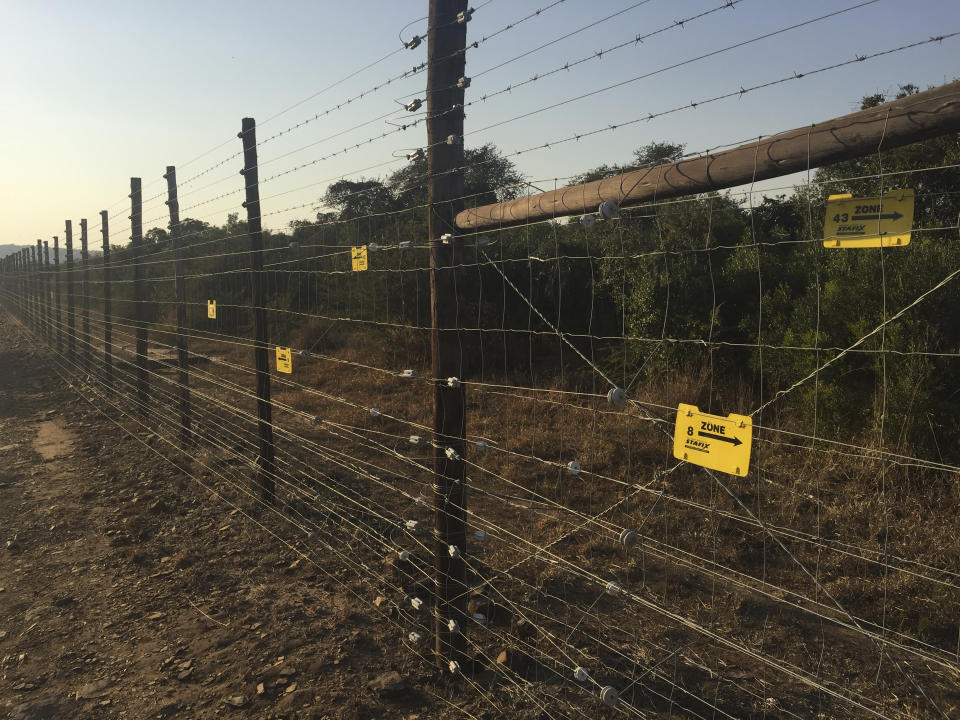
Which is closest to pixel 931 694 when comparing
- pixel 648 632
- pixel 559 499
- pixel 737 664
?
pixel 737 664

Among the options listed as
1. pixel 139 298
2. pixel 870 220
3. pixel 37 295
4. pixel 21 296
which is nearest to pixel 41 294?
pixel 37 295

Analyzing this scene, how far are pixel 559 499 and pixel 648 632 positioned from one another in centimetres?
226

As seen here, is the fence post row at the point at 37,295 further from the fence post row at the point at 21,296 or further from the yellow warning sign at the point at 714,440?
the yellow warning sign at the point at 714,440

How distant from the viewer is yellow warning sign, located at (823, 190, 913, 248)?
5.68ft

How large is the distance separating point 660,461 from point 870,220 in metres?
5.66

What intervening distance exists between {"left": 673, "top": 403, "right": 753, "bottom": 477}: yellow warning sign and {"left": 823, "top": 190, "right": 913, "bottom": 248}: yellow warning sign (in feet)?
1.87

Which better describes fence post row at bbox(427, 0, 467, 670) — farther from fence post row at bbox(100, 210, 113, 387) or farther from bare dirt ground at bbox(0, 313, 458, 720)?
fence post row at bbox(100, 210, 113, 387)

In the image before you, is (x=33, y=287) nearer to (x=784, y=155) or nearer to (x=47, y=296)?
(x=47, y=296)

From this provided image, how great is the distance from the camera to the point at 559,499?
631 centimetres

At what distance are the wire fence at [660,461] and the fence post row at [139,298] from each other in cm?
6

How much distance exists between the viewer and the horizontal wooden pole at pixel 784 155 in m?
1.81

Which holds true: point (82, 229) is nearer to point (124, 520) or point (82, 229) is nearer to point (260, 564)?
point (124, 520)

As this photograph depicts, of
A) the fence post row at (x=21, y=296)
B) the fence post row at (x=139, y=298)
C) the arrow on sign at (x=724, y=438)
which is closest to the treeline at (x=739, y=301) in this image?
the arrow on sign at (x=724, y=438)

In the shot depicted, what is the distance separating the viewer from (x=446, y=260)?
3525mm
